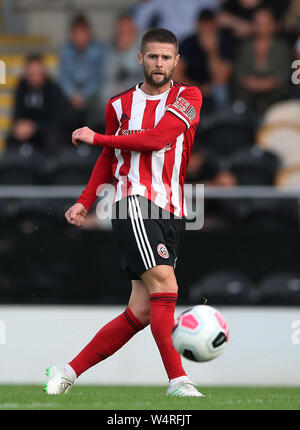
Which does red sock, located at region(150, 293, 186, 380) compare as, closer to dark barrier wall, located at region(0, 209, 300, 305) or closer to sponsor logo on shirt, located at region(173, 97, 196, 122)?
sponsor logo on shirt, located at region(173, 97, 196, 122)

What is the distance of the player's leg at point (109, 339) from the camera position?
5.18 m

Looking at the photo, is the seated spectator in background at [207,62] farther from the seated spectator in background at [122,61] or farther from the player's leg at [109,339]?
the player's leg at [109,339]

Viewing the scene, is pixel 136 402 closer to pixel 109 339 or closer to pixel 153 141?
pixel 109 339

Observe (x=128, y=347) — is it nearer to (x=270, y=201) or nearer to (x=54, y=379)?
(x=270, y=201)

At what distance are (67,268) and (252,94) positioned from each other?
2913 mm

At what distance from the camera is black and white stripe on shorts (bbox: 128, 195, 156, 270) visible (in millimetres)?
4949

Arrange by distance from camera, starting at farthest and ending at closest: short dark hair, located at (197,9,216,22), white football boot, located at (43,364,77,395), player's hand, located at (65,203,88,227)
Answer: short dark hair, located at (197,9,216,22) < player's hand, located at (65,203,88,227) < white football boot, located at (43,364,77,395)

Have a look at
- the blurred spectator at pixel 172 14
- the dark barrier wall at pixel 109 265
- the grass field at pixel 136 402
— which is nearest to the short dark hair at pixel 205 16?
the blurred spectator at pixel 172 14

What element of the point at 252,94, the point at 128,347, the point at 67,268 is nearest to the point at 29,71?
the point at 252,94

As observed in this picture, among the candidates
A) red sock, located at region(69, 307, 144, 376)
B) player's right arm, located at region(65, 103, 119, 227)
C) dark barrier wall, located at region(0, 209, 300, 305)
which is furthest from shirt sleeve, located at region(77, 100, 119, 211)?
dark barrier wall, located at region(0, 209, 300, 305)

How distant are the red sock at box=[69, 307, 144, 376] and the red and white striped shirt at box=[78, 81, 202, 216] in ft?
2.00

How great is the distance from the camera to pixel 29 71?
379 inches

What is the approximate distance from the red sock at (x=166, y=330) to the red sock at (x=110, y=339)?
0.75 ft

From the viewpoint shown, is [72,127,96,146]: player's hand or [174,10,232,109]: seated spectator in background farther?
[174,10,232,109]: seated spectator in background
